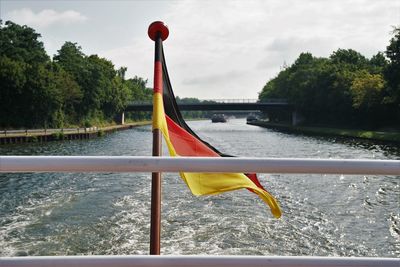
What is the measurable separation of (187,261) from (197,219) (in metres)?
10.3

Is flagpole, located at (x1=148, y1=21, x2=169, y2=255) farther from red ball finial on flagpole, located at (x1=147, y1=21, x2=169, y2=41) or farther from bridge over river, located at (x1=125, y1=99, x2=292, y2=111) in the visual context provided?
bridge over river, located at (x1=125, y1=99, x2=292, y2=111)

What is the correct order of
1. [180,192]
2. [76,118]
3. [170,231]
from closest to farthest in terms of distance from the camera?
[170,231], [180,192], [76,118]

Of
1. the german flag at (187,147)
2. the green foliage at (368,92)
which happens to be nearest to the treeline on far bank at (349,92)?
the green foliage at (368,92)

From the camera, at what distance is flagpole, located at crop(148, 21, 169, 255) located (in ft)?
8.08

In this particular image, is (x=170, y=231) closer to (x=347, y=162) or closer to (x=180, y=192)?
(x=180, y=192)

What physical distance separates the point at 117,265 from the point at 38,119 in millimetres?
58100

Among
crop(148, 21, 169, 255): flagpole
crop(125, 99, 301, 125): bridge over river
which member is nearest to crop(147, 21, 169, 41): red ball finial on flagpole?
crop(148, 21, 169, 255): flagpole

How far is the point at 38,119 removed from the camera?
5525cm

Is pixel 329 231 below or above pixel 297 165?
below

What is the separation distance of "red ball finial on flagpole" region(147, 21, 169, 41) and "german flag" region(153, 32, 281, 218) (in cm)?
7

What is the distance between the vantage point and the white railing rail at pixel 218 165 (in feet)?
5.90

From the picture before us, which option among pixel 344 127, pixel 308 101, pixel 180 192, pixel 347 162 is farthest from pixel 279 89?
pixel 347 162

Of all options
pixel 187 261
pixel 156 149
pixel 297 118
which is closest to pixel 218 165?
pixel 187 261

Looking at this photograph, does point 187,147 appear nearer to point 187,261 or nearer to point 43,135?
point 187,261
